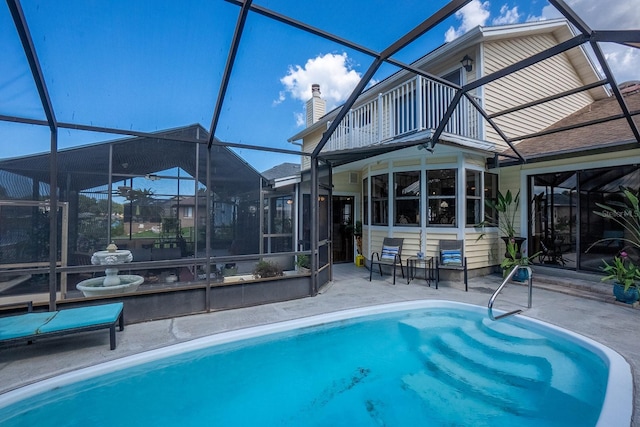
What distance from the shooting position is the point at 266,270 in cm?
554

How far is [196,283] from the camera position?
4.91 meters

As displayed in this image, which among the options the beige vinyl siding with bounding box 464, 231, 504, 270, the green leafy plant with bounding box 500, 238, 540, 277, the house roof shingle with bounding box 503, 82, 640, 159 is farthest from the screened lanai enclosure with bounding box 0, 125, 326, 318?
the house roof shingle with bounding box 503, 82, 640, 159

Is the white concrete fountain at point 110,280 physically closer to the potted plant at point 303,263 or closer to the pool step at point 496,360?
the potted plant at point 303,263

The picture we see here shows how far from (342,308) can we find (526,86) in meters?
8.50

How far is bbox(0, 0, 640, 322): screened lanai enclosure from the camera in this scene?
337 cm

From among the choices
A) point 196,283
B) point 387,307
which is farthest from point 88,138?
point 387,307

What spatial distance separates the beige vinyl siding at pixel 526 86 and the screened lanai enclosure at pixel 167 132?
341cm

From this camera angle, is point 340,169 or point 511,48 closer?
point 511,48

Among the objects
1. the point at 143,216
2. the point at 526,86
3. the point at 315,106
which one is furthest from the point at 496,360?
the point at 315,106

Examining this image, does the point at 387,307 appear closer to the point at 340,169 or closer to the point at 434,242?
the point at 434,242

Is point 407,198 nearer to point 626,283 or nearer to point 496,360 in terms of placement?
point 626,283

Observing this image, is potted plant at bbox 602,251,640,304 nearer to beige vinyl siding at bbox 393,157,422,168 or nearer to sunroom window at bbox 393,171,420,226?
sunroom window at bbox 393,171,420,226

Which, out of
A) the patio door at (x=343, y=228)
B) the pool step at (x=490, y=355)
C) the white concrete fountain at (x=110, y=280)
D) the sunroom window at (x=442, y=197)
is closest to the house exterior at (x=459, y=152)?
the sunroom window at (x=442, y=197)

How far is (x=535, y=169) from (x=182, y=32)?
7.87m
